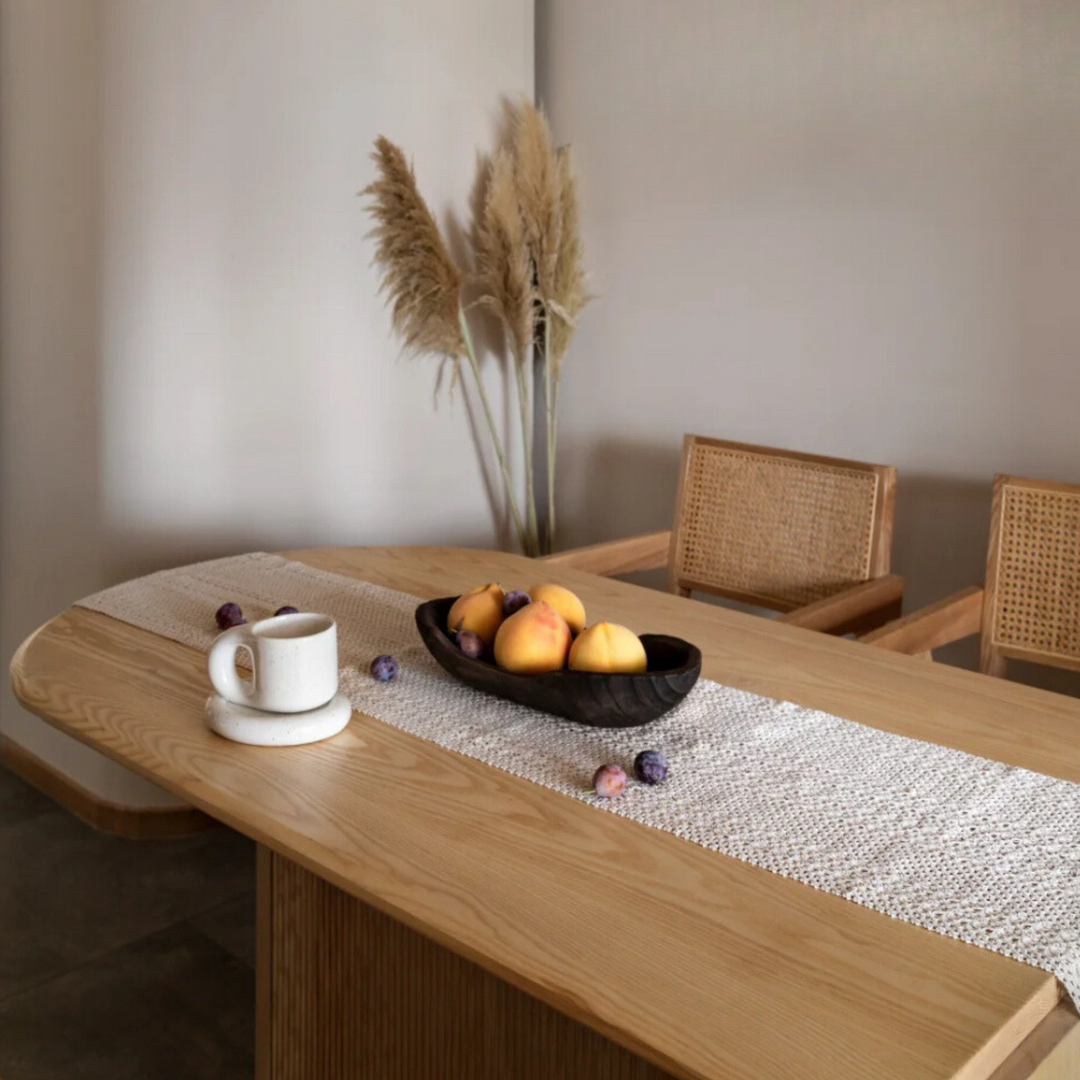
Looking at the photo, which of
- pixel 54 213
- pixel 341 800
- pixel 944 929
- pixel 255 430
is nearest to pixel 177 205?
pixel 54 213

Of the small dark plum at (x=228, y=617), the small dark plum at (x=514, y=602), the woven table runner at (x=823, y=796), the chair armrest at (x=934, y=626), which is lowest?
the chair armrest at (x=934, y=626)

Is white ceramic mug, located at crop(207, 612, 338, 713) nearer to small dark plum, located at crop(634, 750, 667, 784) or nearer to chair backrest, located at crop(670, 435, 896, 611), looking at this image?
small dark plum, located at crop(634, 750, 667, 784)

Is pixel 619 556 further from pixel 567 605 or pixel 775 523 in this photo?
pixel 567 605

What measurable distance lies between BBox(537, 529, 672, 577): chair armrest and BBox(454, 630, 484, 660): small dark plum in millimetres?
749

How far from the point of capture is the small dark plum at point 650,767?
4.10 ft

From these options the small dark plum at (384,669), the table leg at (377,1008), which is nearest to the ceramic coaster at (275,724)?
the small dark plum at (384,669)

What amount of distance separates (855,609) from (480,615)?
88 centimetres

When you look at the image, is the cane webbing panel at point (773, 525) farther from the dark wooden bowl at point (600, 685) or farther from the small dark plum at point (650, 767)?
the small dark plum at point (650, 767)

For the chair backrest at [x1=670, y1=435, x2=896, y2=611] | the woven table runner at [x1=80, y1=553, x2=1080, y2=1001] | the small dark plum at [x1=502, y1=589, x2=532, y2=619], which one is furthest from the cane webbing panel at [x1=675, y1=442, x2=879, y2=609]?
the small dark plum at [x1=502, y1=589, x2=532, y2=619]

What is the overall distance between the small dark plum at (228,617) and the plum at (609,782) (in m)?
0.64

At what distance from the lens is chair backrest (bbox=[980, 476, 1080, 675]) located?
2125 millimetres

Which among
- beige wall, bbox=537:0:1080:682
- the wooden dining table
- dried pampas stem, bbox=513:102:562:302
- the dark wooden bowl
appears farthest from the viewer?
dried pampas stem, bbox=513:102:562:302

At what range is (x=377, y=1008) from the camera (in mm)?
1522

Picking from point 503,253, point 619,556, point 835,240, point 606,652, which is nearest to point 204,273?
point 503,253
